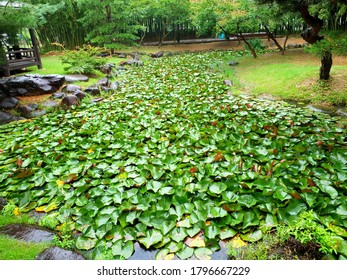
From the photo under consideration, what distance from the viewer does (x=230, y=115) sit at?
4875 millimetres

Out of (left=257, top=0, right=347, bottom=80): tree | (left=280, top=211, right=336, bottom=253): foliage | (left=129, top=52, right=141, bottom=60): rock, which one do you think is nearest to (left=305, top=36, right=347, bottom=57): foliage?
(left=257, top=0, right=347, bottom=80): tree

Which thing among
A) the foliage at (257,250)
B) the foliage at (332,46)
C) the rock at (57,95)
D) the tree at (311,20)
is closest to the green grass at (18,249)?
the foliage at (257,250)

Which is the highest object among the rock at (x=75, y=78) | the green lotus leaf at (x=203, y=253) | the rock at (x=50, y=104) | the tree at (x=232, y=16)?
the tree at (x=232, y=16)

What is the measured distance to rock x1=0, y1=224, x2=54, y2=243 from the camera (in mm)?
2344

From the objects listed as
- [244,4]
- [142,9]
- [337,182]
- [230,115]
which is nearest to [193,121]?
[230,115]

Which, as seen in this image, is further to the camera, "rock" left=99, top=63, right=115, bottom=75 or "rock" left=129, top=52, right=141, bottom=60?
"rock" left=129, top=52, right=141, bottom=60

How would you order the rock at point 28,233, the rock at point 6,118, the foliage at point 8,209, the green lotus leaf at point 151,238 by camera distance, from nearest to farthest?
the green lotus leaf at point 151,238
the rock at point 28,233
the foliage at point 8,209
the rock at point 6,118

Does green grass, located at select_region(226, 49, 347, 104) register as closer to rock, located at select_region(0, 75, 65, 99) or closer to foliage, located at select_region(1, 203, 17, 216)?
rock, located at select_region(0, 75, 65, 99)

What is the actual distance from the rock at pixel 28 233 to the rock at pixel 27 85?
5017 millimetres

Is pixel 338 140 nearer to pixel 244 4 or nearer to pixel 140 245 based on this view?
pixel 140 245

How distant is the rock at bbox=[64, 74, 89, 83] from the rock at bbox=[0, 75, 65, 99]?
29.9 inches

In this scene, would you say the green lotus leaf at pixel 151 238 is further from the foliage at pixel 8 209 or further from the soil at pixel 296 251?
the foliage at pixel 8 209

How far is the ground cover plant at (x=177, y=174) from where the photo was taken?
91.8 inches
